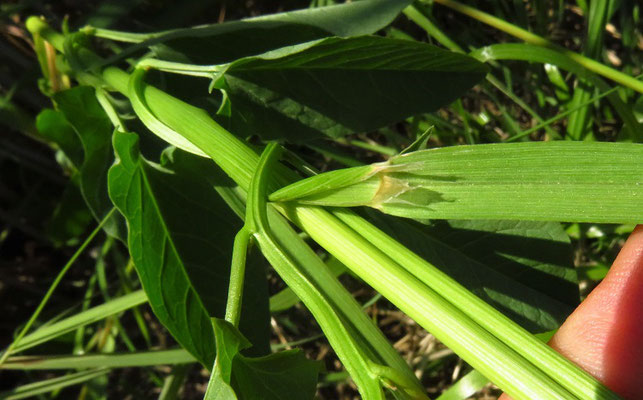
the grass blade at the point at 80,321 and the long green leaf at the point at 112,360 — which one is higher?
the grass blade at the point at 80,321

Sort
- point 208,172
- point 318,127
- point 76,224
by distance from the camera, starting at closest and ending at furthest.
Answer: point 208,172
point 318,127
point 76,224

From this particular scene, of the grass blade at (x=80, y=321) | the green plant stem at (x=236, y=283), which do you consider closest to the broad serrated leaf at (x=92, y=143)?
the grass blade at (x=80, y=321)

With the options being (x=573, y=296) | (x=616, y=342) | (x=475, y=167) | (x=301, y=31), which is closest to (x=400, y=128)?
(x=301, y=31)

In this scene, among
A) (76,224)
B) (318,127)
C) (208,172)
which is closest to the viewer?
(208,172)

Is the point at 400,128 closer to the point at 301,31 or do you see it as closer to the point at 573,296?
the point at 301,31

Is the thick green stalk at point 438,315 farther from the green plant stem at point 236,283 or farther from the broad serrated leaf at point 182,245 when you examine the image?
the broad serrated leaf at point 182,245

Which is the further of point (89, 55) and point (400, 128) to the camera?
point (400, 128)

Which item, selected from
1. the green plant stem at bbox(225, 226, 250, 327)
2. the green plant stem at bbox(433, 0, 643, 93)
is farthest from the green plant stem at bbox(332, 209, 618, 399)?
the green plant stem at bbox(433, 0, 643, 93)
